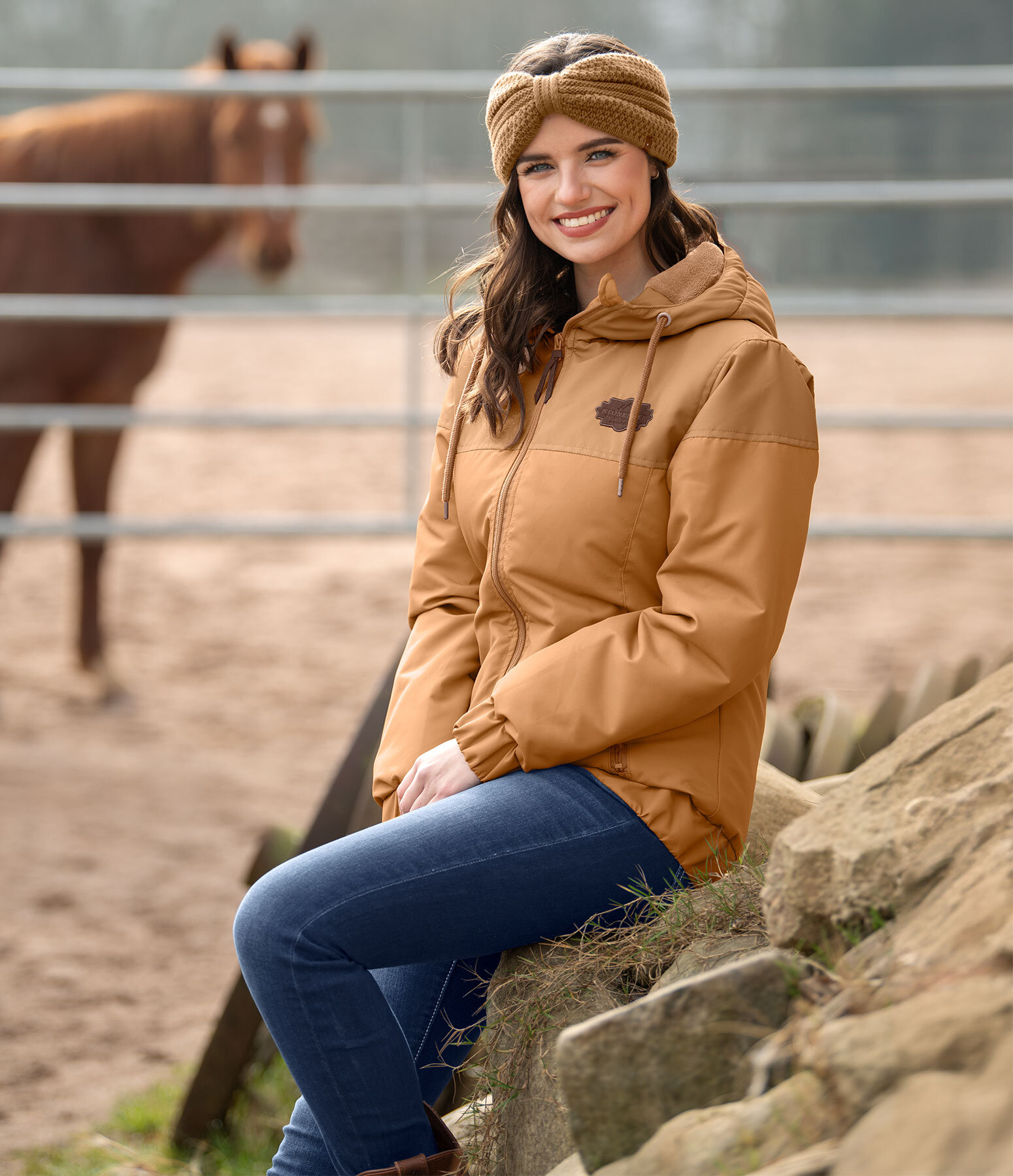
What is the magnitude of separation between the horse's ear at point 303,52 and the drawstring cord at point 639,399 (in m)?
2.82

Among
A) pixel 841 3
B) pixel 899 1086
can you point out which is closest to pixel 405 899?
pixel 899 1086

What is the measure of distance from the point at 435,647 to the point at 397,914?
0.35 metres

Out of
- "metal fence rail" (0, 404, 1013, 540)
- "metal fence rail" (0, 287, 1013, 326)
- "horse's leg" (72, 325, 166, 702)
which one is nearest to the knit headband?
"metal fence rail" (0, 287, 1013, 326)

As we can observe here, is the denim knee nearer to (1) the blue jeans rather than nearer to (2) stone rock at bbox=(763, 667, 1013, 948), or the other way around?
(1) the blue jeans

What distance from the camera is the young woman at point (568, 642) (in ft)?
3.84

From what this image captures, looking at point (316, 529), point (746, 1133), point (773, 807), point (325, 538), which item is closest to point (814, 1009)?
point (746, 1133)

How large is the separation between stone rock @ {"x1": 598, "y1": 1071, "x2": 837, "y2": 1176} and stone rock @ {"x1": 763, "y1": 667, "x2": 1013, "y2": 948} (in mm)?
172

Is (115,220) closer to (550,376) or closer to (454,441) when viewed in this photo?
(454,441)

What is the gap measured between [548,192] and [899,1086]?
0.97 m

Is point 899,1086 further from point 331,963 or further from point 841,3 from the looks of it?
point 841,3

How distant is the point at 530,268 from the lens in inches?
56.7

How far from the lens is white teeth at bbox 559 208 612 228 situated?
1356 millimetres

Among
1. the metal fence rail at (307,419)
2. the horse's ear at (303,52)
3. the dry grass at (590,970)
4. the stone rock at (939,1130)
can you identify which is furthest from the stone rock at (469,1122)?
the horse's ear at (303,52)

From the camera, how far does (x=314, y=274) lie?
45.1ft
